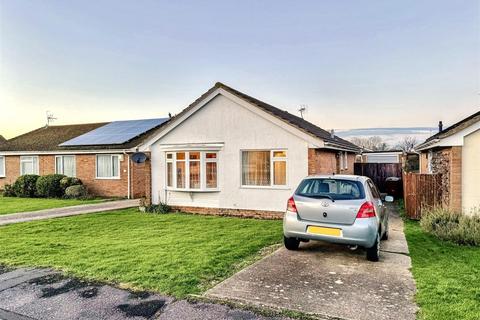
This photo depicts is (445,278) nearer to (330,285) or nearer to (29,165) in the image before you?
(330,285)

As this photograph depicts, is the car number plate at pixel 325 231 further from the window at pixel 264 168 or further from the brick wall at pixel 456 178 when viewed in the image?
the brick wall at pixel 456 178

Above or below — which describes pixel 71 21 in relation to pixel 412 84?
above

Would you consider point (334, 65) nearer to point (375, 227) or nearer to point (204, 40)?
point (204, 40)

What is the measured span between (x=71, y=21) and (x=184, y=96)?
803 centimetres

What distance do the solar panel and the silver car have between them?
1507 centimetres

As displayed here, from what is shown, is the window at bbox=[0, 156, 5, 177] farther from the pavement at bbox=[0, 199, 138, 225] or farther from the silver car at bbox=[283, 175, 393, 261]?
the silver car at bbox=[283, 175, 393, 261]

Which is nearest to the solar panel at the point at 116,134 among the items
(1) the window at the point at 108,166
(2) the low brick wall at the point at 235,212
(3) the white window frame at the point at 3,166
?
(1) the window at the point at 108,166

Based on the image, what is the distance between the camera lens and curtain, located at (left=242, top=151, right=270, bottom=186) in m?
12.2

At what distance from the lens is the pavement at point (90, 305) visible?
4.01m

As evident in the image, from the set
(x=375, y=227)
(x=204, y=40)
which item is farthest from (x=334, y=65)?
(x=375, y=227)

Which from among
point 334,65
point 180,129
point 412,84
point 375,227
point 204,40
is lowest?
point 375,227

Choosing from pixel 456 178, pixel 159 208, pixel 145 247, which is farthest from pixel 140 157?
pixel 456 178

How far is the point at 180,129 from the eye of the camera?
545 inches

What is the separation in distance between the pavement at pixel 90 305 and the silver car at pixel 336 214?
2762 millimetres
